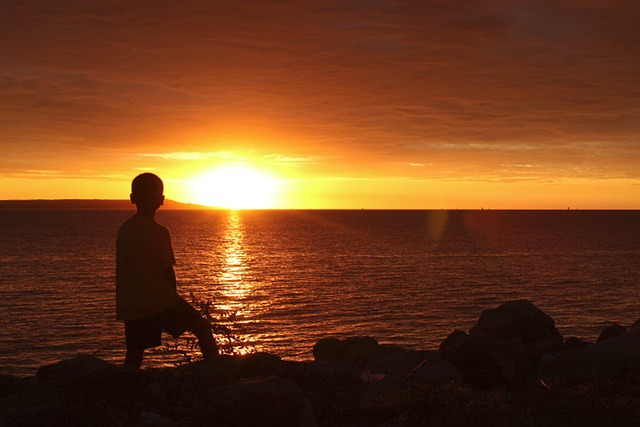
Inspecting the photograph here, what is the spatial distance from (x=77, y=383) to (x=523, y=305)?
1445 centimetres

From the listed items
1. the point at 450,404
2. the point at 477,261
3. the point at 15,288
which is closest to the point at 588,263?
the point at 477,261

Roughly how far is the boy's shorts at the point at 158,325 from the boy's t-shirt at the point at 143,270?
117 mm

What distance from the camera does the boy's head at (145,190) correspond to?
8.52 meters

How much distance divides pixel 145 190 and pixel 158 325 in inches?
70.6

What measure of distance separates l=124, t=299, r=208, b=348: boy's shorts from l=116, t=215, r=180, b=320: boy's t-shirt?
0.12 m

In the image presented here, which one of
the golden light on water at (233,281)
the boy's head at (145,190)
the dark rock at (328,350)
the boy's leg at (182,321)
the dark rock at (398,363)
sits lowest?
the golden light on water at (233,281)

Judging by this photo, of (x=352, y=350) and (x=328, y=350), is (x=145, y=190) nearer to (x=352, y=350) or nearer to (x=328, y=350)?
(x=352, y=350)

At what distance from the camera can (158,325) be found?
27.9 ft

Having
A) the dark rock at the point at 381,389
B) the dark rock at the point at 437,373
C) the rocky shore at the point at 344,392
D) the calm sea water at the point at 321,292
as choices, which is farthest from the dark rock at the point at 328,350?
the dark rock at the point at 381,389

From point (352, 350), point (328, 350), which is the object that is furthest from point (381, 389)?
point (328, 350)

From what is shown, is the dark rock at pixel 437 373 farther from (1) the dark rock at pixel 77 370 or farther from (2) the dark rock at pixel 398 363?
(1) the dark rock at pixel 77 370

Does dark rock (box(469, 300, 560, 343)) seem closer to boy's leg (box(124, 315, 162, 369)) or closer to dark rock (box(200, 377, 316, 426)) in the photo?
dark rock (box(200, 377, 316, 426))

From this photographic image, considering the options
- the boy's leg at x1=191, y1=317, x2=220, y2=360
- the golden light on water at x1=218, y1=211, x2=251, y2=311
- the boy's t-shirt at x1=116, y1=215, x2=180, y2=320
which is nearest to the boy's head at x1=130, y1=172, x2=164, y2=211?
the boy's t-shirt at x1=116, y1=215, x2=180, y2=320

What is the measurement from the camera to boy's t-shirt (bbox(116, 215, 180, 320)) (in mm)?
8289
